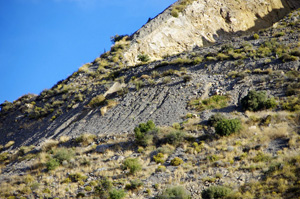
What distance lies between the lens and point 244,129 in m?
18.5

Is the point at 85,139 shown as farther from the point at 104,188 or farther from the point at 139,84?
the point at 139,84

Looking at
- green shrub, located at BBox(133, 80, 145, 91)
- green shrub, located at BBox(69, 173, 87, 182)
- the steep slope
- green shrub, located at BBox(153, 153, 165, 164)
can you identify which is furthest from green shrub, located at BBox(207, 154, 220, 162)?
green shrub, located at BBox(133, 80, 145, 91)

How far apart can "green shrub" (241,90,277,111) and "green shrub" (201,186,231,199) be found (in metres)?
9.57

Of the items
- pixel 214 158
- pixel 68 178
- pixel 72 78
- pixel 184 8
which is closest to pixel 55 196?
pixel 68 178

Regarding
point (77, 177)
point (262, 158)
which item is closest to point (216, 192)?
point (262, 158)

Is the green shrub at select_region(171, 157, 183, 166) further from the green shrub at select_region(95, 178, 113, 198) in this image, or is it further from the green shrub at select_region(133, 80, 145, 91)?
the green shrub at select_region(133, 80, 145, 91)

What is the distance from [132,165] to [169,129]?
15.9 ft

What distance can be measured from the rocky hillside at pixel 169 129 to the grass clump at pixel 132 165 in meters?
0.06

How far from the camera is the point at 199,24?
46.3m

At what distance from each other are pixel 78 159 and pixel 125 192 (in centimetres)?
593

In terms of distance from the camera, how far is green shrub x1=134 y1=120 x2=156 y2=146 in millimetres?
19453

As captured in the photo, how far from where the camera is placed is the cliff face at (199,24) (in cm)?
4241

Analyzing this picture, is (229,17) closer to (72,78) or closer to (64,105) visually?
(72,78)

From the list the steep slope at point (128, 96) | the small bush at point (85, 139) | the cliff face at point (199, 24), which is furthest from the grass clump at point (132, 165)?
the cliff face at point (199, 24)
